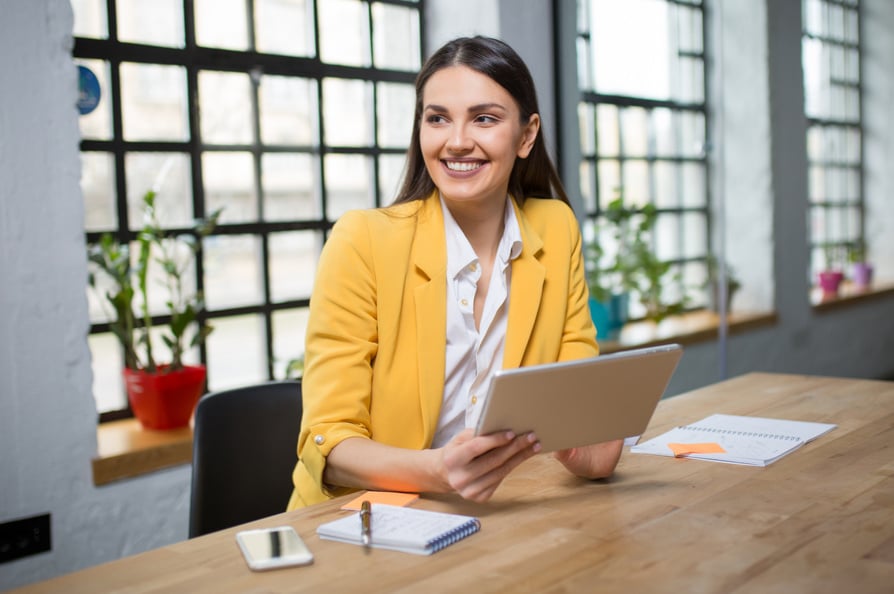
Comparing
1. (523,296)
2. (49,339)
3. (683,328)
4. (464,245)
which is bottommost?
(683,328)

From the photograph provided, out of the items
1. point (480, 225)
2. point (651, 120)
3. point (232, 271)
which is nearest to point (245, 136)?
point (232, 271)

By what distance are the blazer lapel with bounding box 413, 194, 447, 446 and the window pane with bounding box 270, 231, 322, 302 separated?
141cm

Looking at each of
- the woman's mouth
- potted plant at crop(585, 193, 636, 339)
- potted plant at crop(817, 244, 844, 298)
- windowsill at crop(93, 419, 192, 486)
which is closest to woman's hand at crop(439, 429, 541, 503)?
the woman's mouth

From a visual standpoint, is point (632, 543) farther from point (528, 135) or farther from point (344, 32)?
point (344, 32)

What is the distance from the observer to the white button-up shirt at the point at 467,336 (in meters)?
1.83

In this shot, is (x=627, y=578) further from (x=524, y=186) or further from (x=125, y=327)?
(x=125, y=327)

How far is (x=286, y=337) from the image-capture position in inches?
126

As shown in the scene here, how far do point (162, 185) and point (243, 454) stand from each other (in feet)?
4.31

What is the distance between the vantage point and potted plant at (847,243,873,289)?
580 centimetres

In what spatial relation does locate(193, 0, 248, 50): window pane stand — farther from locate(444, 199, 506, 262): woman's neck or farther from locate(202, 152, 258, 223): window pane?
locate(444, 199, 506, 262): woman's neck

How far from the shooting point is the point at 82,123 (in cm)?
270

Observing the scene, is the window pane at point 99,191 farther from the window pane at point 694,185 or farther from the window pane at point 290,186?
the window pane at point 694,185

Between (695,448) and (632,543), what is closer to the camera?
(632,543)

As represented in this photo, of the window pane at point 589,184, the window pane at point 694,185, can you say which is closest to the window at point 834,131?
the window pane at point 694,185
